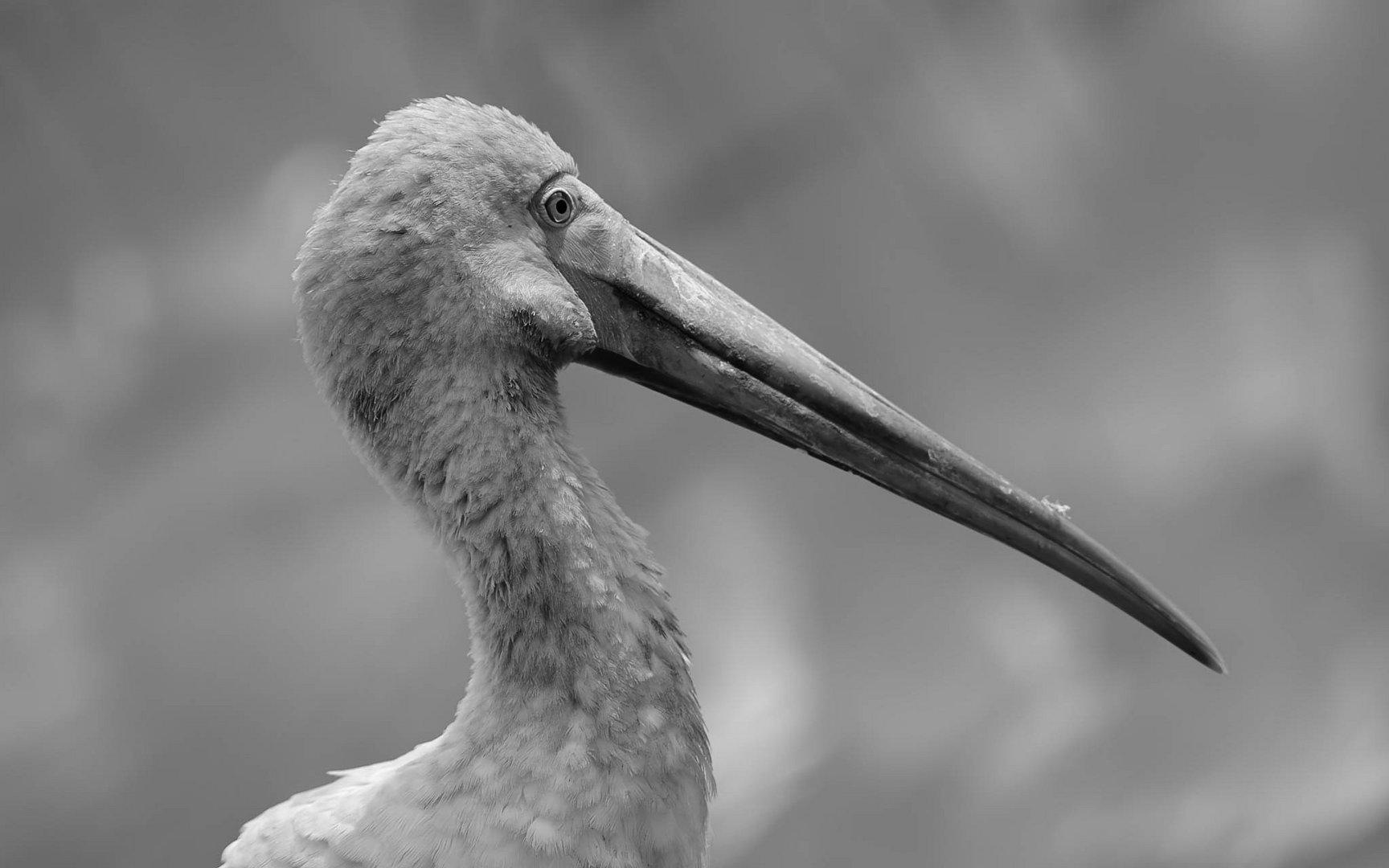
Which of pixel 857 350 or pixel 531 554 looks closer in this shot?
pixel 531 554

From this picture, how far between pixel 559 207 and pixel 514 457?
0.33m

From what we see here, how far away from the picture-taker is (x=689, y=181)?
3170 mm

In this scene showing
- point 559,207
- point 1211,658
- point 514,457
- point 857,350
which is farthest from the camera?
point 857,350

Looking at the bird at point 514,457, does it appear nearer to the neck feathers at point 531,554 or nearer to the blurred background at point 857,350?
the neck feathers at point 531,554

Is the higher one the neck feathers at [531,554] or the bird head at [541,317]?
the bird head at [541,317]

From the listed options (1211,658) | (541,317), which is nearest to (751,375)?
(541,317)

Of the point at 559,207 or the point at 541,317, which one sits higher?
the point at 559,207

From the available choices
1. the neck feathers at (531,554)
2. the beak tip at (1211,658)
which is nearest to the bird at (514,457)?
the neck feathers at (531,554)

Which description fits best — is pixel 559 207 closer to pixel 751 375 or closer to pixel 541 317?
pixel 541 317

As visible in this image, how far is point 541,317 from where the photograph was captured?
56.6 inches

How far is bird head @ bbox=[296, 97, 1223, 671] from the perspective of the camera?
1.39m

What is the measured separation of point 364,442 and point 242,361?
171 cm

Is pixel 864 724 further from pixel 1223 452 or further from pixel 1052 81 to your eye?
pixel 1052 81

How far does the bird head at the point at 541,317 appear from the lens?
139cm
